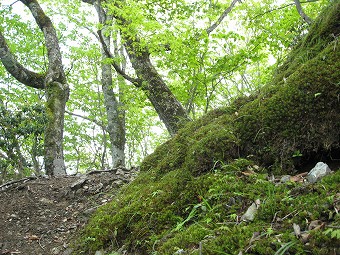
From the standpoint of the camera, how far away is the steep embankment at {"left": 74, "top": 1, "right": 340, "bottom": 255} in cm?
177

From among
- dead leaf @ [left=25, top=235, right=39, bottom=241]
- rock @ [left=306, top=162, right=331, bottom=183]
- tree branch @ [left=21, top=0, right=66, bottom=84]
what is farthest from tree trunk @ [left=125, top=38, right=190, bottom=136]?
rock @ [left=306, top=162, right=331, bottom=183]

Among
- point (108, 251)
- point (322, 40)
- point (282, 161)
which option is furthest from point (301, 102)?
point (108, 251)

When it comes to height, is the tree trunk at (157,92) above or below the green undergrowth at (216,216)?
above

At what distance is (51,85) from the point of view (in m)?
8.55

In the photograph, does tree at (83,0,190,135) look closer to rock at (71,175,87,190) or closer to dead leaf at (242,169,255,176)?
rock at (71,175,87,190)

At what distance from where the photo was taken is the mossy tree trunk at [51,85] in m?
7.76

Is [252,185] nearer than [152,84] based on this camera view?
Yes

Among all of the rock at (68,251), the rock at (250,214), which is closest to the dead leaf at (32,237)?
the rock at (68,251)

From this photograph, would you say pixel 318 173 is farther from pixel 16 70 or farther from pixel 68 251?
pixel 16 70

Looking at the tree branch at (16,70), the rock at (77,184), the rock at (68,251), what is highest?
the tree branch at (16,70)

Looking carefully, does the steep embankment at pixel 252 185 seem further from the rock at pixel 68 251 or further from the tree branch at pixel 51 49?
the tree branch at pixel 51 49

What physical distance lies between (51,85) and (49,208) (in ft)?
15.3

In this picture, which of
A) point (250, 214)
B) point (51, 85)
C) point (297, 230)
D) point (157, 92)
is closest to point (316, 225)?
point (297, 230)

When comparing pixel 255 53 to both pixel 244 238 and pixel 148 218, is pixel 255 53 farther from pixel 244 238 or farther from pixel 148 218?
pixel 244 238
